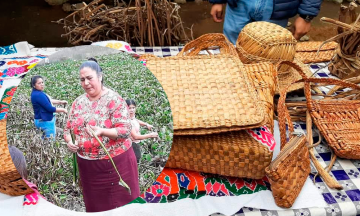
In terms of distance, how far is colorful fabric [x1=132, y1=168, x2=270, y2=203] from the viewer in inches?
33.3

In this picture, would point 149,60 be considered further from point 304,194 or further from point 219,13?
point 219,13

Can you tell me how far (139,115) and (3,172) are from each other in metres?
0.38

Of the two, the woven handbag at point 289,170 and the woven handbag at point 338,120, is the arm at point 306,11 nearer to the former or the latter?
the woven handbag at point 338,120

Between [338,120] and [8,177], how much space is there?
3.22 ft

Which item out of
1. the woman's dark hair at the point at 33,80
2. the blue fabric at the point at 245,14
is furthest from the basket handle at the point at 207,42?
the woman's dark hair at the point at 33,80

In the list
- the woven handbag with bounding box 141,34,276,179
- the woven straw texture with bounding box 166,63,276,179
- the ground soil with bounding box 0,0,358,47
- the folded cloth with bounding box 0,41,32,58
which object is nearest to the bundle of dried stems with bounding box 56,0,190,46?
the folded cloth with bounding box 0,41,32,58

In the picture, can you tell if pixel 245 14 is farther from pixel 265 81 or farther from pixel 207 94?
pixel 207 94

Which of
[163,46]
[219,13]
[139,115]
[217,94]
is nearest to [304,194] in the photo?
[217,94]

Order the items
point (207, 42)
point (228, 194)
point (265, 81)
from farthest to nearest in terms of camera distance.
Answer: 1. point (207, 42)
2. point (265, 81)
3. point (228, 194)

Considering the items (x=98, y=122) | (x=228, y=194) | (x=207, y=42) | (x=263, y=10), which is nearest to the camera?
(x=98, y=122)

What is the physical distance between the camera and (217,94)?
2.62 feet

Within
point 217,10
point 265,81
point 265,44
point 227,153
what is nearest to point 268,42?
point 265,44

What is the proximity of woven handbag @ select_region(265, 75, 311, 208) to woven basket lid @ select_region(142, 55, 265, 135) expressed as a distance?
4.9 inches

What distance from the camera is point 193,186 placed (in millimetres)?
868
